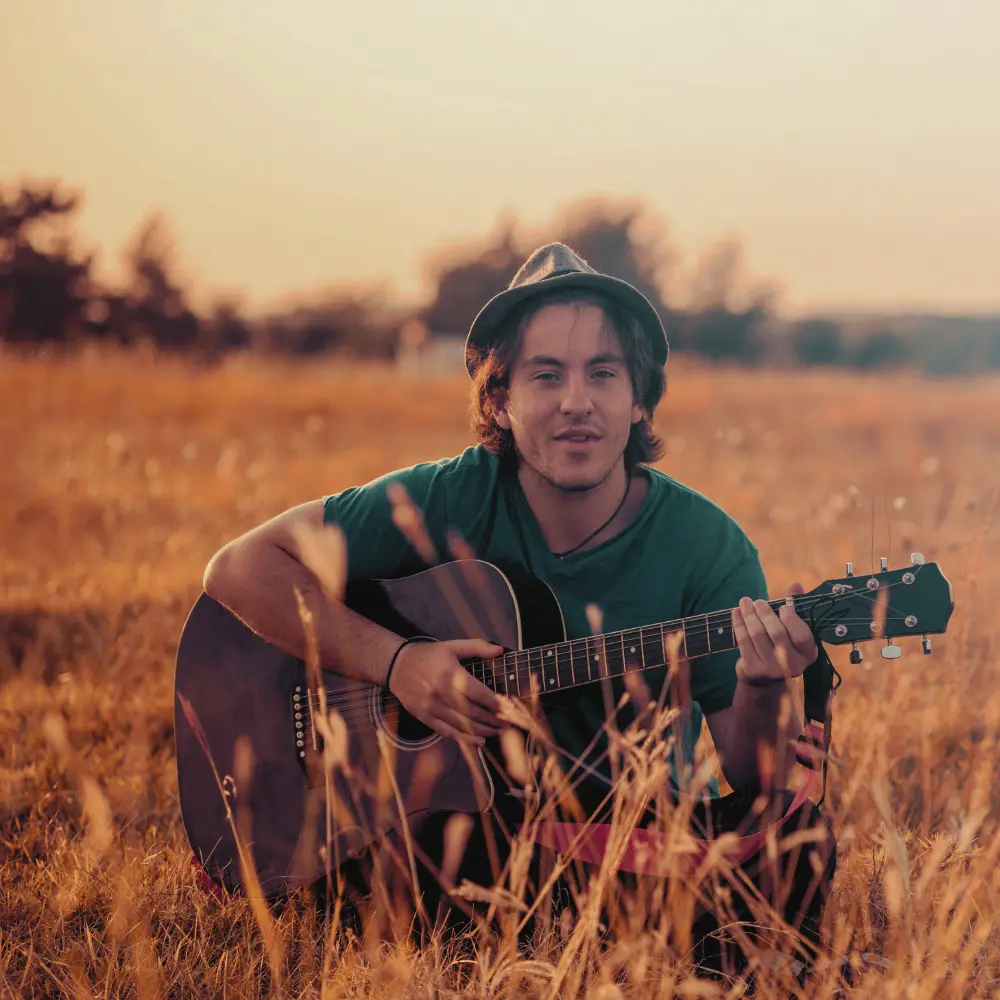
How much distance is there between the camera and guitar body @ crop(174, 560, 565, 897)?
2.64 meters

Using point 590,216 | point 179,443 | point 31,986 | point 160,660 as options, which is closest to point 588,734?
point 31,986

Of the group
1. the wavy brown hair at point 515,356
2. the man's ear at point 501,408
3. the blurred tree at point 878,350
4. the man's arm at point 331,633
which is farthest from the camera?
the blurred tree at point 878,350

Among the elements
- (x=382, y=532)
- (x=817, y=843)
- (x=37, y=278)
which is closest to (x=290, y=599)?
(x=382, y=532)

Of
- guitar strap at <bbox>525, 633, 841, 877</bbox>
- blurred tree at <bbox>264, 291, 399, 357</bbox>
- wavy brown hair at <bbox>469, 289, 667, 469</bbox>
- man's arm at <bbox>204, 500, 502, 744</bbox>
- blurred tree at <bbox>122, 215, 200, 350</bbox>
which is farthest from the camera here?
blurred tree at <bbox>264, 291, 399, 357</bbox>

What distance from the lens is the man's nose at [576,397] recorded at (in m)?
2.75

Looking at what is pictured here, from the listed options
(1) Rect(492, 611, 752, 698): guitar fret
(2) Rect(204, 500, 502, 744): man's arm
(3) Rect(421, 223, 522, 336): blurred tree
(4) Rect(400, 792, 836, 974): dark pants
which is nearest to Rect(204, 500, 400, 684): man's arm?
(2) Rect(204, 500, 502, 744): man's arm

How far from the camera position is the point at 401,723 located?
2744mm

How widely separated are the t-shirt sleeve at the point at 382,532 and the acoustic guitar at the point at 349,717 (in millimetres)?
56

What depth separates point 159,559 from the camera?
19.4 ft

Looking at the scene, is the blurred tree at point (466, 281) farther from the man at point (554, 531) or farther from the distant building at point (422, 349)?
the man at point (554, 531)

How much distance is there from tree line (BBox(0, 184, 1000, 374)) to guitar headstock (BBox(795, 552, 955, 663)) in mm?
17193

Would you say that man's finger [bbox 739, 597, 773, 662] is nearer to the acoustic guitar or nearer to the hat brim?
the acoustic guitar

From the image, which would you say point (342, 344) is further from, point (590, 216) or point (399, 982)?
point (399, 982)

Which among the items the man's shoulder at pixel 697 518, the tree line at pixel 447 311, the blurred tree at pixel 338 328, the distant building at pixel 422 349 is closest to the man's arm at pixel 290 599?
the man's shoulder at pixel 697 518
